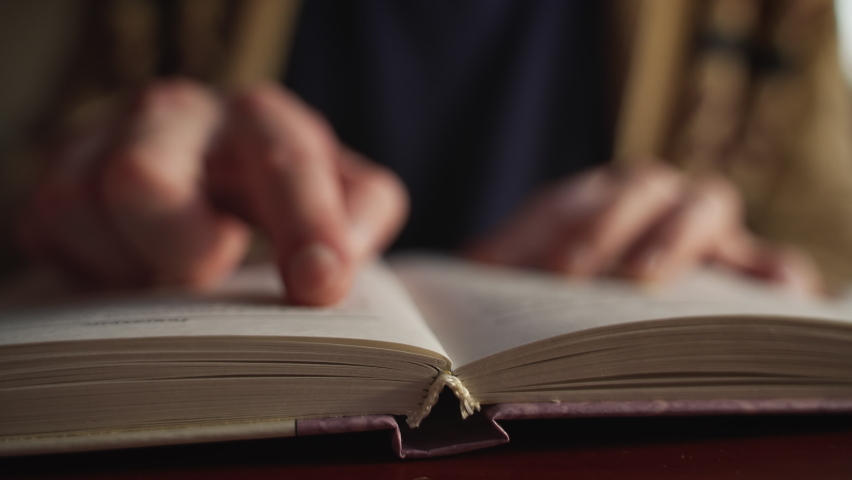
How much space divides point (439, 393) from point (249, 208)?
390 mm

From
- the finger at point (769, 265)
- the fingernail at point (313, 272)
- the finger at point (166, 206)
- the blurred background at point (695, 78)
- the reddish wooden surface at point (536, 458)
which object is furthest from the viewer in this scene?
the blurred background at point (695, 78)

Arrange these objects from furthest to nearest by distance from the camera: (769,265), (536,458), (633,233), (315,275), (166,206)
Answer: (769,265), (633,233), (166,206), (315,275), (536,458)

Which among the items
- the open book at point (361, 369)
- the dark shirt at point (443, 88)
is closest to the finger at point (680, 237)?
the open book at point (361, 369)

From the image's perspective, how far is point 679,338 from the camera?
42 centimetres

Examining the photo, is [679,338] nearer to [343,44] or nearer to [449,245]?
[449,245]

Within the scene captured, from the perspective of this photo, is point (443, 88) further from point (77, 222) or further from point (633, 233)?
point (77, 222)

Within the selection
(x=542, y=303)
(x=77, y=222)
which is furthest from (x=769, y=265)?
(x=77, y=222)

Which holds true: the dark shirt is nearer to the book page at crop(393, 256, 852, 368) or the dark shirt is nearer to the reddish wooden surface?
the book page at crop(393, 256, 852, 368)

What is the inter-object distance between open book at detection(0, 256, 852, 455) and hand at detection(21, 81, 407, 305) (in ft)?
0.28

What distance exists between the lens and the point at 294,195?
56 cm

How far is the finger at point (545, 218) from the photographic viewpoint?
3.02 ft

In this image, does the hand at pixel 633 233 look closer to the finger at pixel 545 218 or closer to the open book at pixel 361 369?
the finger at pixel 545 218

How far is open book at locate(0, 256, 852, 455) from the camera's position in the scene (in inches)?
14.7

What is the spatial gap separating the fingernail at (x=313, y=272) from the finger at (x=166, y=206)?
0.19m
